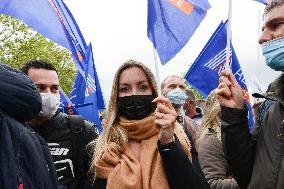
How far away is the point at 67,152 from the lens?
129 inches

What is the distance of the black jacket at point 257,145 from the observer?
213 centimetres

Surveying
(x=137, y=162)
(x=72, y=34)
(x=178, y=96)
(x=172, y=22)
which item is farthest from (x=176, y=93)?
(x=137, y=162)

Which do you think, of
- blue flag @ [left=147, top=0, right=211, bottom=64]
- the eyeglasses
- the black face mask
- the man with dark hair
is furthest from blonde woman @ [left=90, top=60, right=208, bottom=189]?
the man with dark hair

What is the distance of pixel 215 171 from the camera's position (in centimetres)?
312

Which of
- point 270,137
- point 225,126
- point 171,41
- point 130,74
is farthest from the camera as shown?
point 171,41

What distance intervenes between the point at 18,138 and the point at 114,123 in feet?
3.32

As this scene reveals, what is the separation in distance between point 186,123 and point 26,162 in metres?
3.03

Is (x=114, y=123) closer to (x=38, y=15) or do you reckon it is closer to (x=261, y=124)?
(x=261, y=124)

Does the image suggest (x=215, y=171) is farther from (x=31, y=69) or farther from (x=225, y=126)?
(x=31, y=69)

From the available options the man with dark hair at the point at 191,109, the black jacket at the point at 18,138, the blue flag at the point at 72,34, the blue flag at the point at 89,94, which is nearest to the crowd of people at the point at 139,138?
the black jacket at the point at 18,138

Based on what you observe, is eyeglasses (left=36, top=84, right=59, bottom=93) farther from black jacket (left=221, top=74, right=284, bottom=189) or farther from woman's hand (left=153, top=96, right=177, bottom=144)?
black jacket (left=221, top=74, right=284, bottom=189)

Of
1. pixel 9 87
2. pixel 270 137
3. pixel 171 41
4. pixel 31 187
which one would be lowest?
pixel 31 187

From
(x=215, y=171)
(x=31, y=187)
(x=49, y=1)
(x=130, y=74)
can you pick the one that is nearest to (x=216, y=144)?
(x=215, y=171)

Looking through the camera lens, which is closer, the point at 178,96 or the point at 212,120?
the point at 212,120
